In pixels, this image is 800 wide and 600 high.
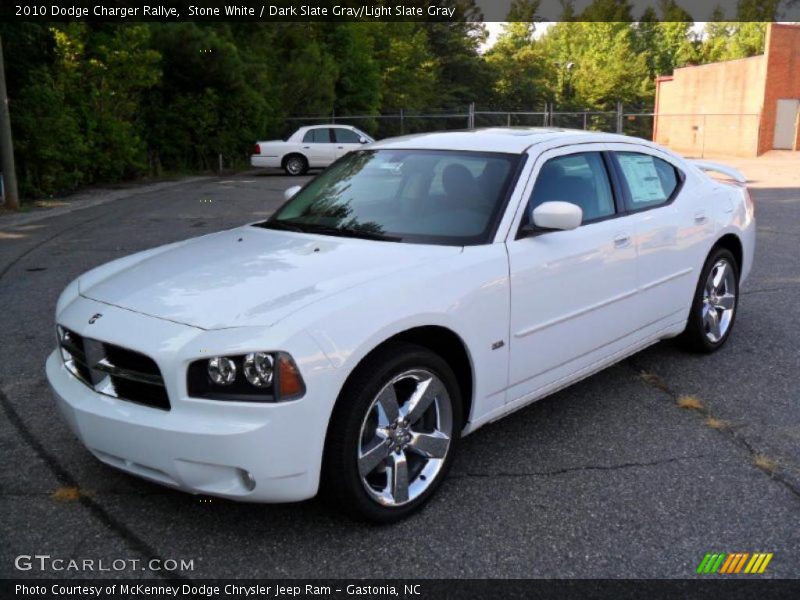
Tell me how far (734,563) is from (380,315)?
165cm

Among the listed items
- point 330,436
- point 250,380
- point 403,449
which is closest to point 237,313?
point 250,380

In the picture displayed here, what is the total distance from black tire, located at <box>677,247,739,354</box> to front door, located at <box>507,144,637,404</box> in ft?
3.24

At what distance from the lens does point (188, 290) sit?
3.40 metres

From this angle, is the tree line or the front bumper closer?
the front bumper

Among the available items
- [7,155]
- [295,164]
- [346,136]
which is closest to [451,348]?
[7,155]

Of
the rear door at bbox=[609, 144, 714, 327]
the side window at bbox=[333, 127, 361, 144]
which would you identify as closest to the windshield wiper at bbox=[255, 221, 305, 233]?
the rear door at bbox=[609, 144, 714, 327]

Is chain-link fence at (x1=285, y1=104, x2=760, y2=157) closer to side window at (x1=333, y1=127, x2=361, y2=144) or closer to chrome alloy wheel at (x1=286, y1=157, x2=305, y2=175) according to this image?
chrome alloy wheel at (x1=286, y1=157, x2=305, y2=175)

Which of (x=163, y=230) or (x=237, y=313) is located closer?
(x=237, y=313)

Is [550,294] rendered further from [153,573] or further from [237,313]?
[153,573]

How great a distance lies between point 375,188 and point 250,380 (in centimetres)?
183

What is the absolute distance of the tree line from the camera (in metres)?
16.7

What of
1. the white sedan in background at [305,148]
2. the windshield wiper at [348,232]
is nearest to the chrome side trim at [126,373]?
the windshield wiper at [348,232]

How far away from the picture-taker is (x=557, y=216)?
3787 mm

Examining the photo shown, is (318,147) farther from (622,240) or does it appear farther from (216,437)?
(216,437)
